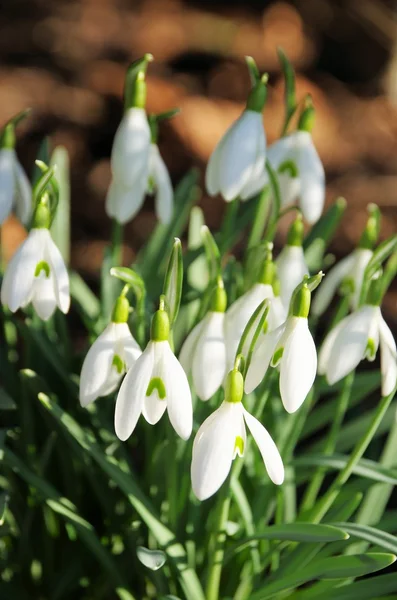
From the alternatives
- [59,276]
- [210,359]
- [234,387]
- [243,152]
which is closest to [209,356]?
[210,359]

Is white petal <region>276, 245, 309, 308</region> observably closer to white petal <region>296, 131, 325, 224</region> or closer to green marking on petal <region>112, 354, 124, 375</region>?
white petal <region>296, 131, 325, 224</region>

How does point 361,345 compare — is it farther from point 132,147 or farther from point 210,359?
point 132,147

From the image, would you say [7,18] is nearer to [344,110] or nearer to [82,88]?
[82,88]

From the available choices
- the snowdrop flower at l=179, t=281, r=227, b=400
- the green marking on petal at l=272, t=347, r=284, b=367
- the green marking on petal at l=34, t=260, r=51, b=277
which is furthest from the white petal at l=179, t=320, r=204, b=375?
the green marking on petal at l=34, t=260, r=51, b=277

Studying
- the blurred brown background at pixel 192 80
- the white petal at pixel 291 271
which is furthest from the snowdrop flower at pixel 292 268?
the blurred brown background at pixel 192 80

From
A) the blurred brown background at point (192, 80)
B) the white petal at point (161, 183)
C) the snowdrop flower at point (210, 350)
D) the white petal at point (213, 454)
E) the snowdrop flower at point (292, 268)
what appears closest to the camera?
the white petal at point (213, 454)

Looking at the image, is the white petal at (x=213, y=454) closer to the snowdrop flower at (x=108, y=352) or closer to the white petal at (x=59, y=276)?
the snowdrop flower at (x=108, y=352)

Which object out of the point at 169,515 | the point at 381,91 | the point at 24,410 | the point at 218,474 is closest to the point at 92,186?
the point at 381,91
